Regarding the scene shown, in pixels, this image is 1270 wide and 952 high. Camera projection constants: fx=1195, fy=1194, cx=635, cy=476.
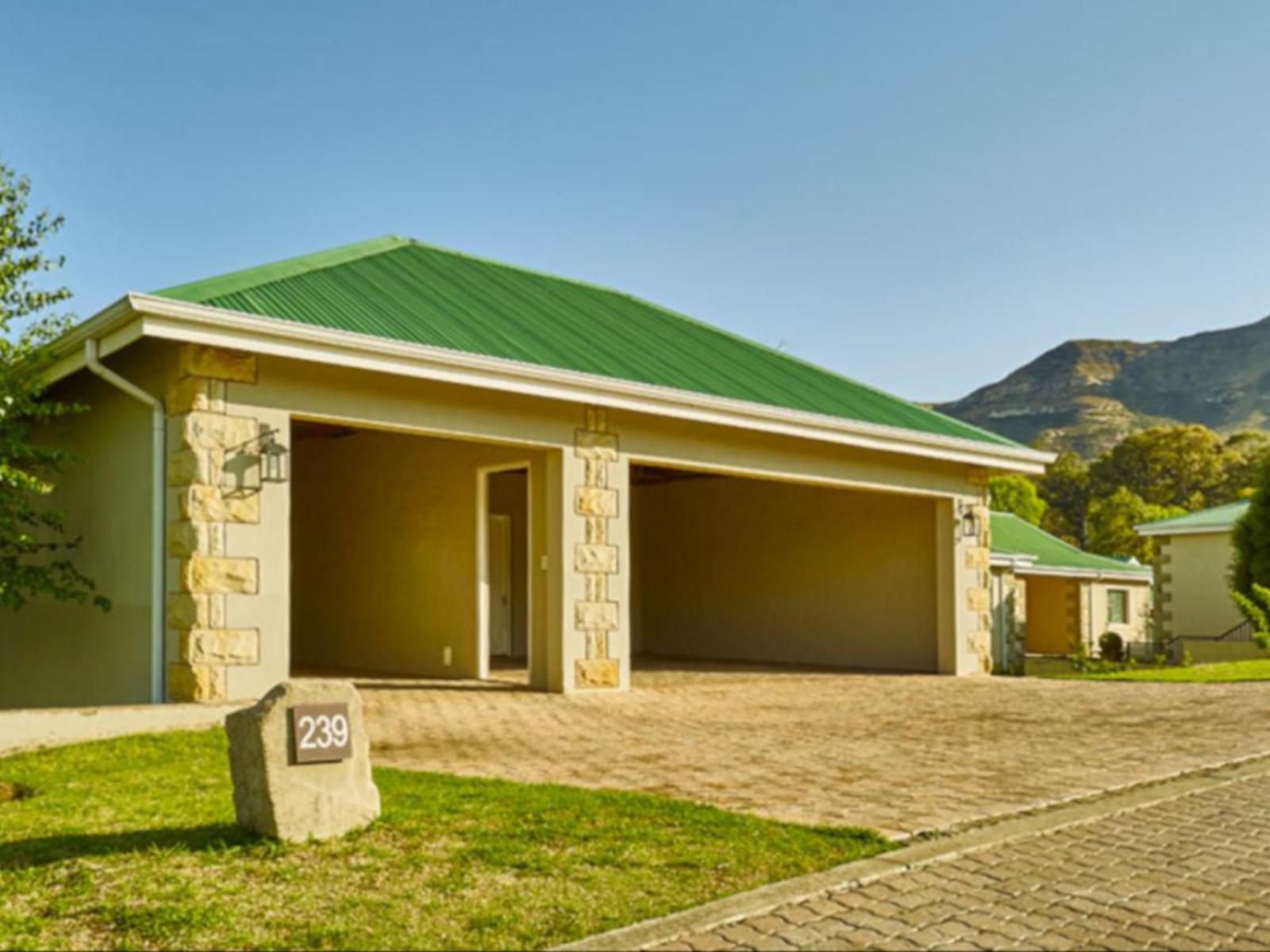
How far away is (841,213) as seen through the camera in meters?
21.5

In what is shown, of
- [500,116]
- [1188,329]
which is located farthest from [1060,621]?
[1188,329]

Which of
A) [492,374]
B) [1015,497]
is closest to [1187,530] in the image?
[492,374]

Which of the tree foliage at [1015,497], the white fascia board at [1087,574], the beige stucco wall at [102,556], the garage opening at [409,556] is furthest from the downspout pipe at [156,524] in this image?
the tree foliage at [1015,497]

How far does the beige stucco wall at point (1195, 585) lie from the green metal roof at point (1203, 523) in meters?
0.25

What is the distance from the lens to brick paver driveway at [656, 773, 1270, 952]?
13.1 feet

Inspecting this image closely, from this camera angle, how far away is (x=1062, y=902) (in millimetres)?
4430

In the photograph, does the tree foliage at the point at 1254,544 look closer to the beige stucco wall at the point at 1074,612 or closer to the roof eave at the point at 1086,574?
the roof eave at the point at 1086,574

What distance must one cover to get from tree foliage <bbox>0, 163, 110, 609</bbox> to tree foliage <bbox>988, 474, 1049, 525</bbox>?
4223 cm

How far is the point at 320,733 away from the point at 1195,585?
1058 inches

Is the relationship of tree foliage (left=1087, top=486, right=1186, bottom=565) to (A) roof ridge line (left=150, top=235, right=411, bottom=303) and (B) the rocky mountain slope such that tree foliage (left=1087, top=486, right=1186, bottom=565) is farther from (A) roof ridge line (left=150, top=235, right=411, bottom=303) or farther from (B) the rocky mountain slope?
(B) the rocky mountain slope

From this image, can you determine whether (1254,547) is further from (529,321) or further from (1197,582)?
(529,321)

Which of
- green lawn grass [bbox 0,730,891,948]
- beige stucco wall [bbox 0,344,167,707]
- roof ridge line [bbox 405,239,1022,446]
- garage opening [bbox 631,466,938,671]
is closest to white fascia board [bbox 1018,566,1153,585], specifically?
garage opening [bbox 631,466,938,671]

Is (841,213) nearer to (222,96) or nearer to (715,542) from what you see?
(715,542)

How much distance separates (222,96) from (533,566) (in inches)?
292
